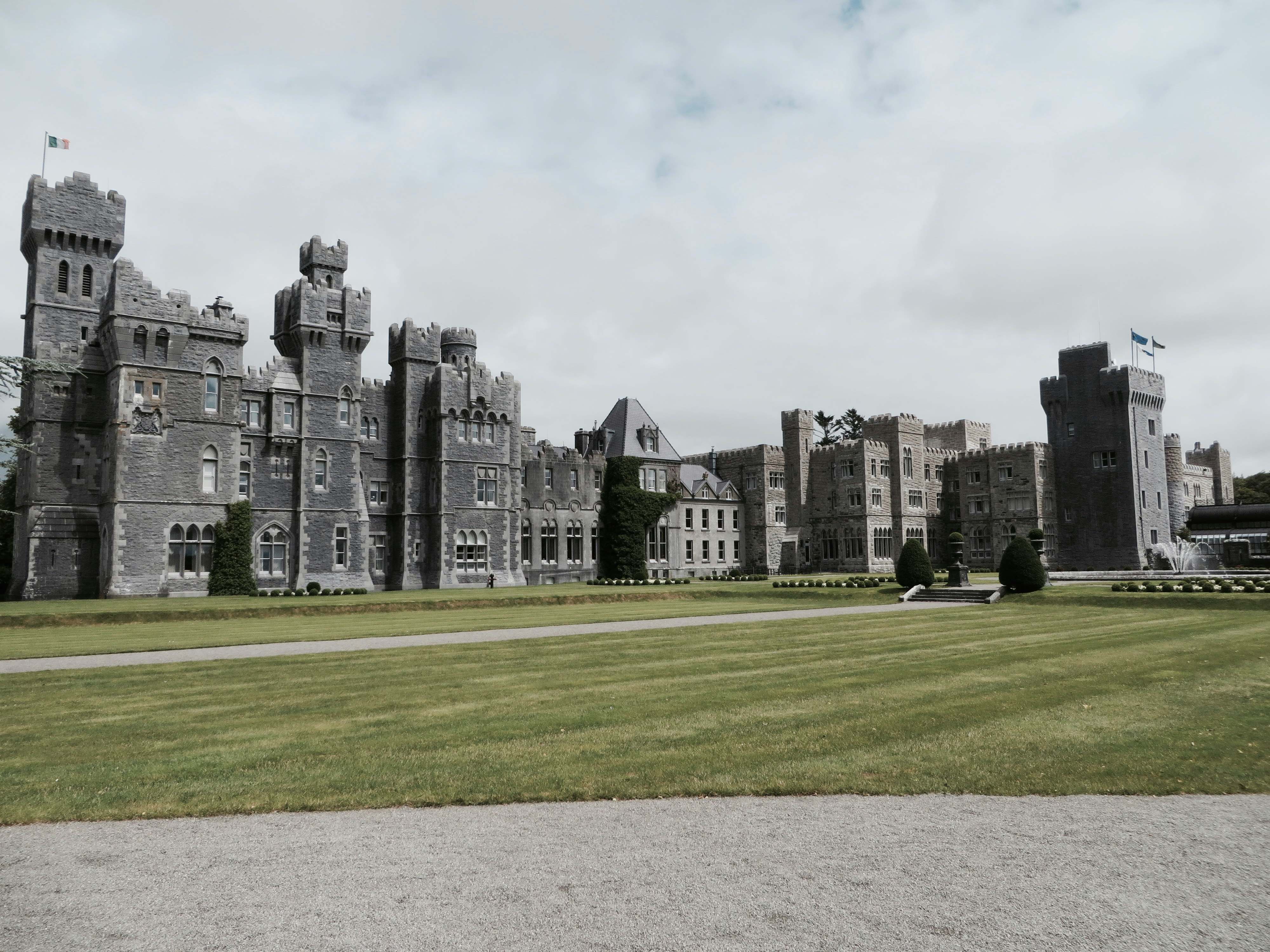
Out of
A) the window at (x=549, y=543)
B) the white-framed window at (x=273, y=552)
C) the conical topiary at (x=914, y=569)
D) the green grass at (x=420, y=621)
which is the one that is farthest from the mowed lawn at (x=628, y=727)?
the window at (x=549, y=543)

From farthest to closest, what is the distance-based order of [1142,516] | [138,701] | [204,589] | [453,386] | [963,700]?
[1142,516]
[453,386]
[204,589]
[138,701]
[963,700]

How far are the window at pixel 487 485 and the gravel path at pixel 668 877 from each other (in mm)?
48916

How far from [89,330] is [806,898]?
51.4 metres

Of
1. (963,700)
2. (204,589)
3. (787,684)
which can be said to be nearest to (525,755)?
(787,684)

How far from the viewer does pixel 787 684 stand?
13.7 m

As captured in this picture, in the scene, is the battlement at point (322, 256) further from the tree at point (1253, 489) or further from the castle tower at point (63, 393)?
the tree at point (1253, 489)

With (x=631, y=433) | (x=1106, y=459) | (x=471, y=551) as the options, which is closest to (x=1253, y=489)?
(x=1106, y=459)

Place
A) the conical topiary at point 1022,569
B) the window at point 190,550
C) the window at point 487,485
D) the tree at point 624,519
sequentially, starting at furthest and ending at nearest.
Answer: the tree at point 624,519 < the window at point 487,485 < the window at point 190,550 < the conical topiary at point 1022,569

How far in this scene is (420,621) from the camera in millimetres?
28844

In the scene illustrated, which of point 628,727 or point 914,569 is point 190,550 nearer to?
point 914,569

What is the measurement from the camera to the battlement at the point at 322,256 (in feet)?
168

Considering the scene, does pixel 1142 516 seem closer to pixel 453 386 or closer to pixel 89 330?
pixel 453 386

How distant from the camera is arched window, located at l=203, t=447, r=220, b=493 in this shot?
44.7 meters

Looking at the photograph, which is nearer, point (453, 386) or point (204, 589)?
point (204, 589)
